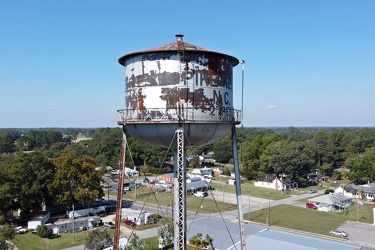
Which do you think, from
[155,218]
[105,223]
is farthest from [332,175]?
[105,223]

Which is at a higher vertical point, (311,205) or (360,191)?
(360,191)

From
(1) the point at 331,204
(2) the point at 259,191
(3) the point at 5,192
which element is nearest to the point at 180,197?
(3) the point at 5,192

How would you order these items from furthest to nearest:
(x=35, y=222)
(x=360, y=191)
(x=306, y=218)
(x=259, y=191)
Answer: (x=259, y=191) < (x=360, y=191) < (x=306, y=218) < (x=35, y=222)

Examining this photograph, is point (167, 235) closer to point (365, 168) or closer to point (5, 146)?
point (365, 168)

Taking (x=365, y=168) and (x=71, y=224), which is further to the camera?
(x=365, y=168)

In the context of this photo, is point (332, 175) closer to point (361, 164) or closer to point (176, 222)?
point (361, 164)

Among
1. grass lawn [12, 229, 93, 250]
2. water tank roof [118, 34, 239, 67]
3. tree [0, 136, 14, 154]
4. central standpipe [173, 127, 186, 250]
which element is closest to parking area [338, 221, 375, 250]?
central standpipe [173, 127, 186, 250]

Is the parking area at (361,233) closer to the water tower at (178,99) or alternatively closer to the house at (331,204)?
the house at (331,204)
